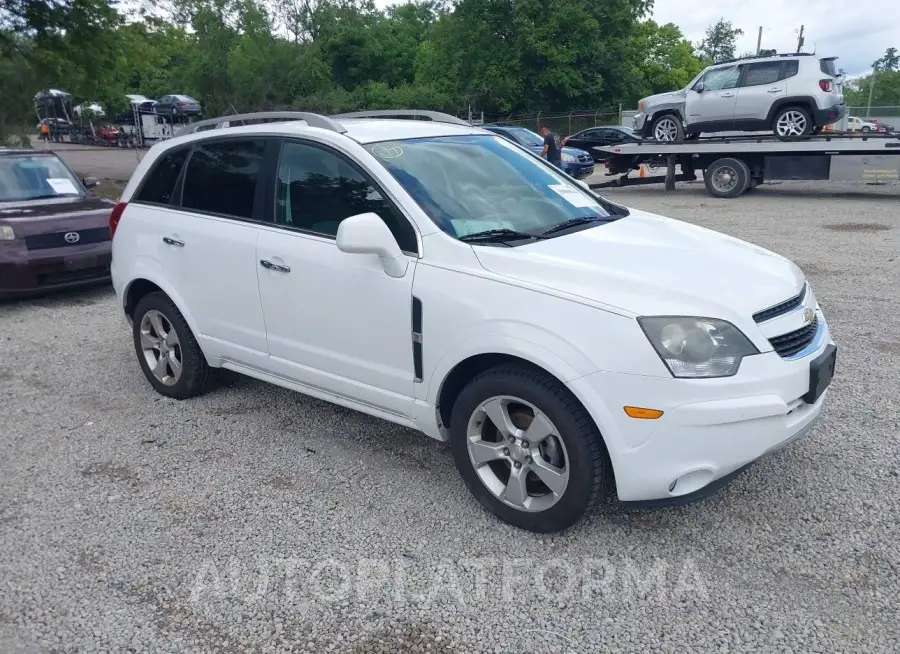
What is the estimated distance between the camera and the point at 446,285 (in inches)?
129

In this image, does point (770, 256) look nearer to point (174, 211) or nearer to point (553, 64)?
point (174, 211)

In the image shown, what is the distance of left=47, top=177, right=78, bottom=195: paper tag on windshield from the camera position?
857 cm

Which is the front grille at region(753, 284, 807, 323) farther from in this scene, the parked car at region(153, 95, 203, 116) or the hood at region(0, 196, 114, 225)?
the parked car at region(153, 95, 203, 116)

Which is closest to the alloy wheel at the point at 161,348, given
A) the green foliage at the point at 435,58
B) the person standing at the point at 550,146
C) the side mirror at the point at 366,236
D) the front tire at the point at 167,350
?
the front tire at the point at 167,350

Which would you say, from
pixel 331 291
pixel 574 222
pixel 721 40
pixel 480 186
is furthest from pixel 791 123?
pixel 721 40

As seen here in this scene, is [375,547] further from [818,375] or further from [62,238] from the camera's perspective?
[62,238]

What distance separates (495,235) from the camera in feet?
11.5

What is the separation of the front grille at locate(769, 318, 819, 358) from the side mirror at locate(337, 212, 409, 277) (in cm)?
A: 169

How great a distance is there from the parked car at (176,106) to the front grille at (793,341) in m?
38.4

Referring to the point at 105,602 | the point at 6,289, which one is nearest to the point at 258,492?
the point at 105,602

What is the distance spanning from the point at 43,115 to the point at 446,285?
4300 cm

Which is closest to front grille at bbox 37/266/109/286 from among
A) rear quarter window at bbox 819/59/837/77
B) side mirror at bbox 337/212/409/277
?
side mirror at bbox 337/212/409/277

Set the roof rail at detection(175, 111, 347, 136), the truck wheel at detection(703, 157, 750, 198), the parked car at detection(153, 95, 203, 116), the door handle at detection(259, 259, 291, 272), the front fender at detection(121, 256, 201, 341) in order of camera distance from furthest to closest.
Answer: the parked car at detection(153, 95, 203, 116), the truck wheel at detection(703, 157, 750, 198), the front fender at detection(121, 256, 201, 341), the roof rail at detection(175, 111, 347, 136), the door handle at detection(259, 259, 291, 272)

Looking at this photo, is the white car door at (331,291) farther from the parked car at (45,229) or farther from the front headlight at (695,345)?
the parked car at (45,229)
